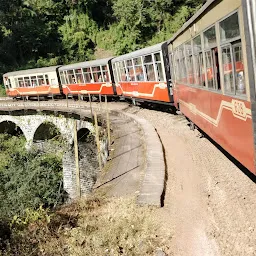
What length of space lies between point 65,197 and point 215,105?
442 inches

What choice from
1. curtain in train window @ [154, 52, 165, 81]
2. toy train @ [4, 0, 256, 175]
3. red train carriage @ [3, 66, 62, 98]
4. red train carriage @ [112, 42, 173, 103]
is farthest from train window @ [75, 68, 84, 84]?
curtain in train window @ [154, 52, 165, 81]

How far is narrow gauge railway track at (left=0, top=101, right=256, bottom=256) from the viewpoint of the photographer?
17.3 feet

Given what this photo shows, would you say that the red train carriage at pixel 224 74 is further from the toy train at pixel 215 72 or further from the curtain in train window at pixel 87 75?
the curtain in train window at pixel 87 75

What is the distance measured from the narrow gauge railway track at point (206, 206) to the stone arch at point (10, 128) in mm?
21811

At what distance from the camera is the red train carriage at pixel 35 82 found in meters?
31.8

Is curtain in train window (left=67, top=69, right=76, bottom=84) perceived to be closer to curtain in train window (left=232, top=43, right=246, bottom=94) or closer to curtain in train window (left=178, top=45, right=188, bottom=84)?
curtain in train window (left=178, top=45, right=188, bottom=84)

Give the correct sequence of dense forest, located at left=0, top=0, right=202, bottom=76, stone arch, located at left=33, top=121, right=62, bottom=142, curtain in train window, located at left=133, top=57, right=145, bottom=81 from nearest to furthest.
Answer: curtain in train window, located at left=133, top=57, right=145, bottom=81
stone arch, located at left=33, top=121, right=62, bottom=142
dense forest, located at left=0, top=0, right=202, bottom=76

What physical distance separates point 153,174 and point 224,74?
116 inches

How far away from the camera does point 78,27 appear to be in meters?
56.1

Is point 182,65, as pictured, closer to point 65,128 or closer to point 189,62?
point 189,62

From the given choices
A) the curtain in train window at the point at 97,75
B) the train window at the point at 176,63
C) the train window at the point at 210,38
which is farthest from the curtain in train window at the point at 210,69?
the curtain in train window at the point at 97,75

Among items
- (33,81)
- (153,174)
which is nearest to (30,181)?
(153,174)

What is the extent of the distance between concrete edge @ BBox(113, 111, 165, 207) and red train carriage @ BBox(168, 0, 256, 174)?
54.7 inches

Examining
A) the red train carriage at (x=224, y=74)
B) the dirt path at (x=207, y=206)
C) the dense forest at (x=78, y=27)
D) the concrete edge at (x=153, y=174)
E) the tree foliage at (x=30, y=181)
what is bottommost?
the tree foliage at (x=30, y=181)
